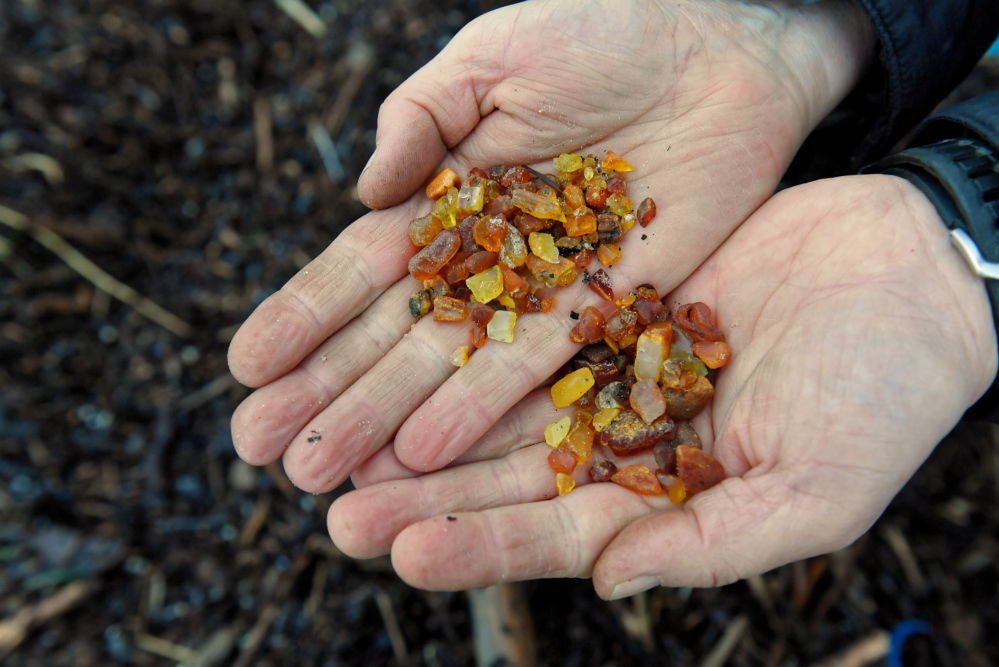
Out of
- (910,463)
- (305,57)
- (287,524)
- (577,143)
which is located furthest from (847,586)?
(305,57)

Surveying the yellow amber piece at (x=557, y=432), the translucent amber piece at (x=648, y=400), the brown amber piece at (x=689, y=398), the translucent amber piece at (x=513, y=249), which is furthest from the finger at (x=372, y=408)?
the brown amber piece at (x=689, y=398)

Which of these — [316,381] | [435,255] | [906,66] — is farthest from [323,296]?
[906,66]

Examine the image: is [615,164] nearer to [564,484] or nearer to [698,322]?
[698,322]

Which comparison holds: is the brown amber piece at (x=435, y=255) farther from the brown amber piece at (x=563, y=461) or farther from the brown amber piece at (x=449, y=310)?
the brown amber piece at (x=563, y=461)

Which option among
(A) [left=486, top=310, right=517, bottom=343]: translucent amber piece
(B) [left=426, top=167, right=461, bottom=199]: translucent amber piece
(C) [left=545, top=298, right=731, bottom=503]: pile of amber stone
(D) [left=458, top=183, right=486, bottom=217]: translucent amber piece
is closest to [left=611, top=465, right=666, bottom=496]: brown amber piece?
(C) [left=545, top=298, right=731, bottom=503]: pile of amber stone

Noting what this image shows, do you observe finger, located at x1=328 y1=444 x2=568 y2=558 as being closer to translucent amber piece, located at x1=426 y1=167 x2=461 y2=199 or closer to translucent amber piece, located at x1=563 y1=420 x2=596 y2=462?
translucent amber piece, located at x1=563 y1=420 x2=596 y2=462

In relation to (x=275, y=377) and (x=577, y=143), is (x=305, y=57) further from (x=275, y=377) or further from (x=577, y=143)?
(x=275, y=377)
